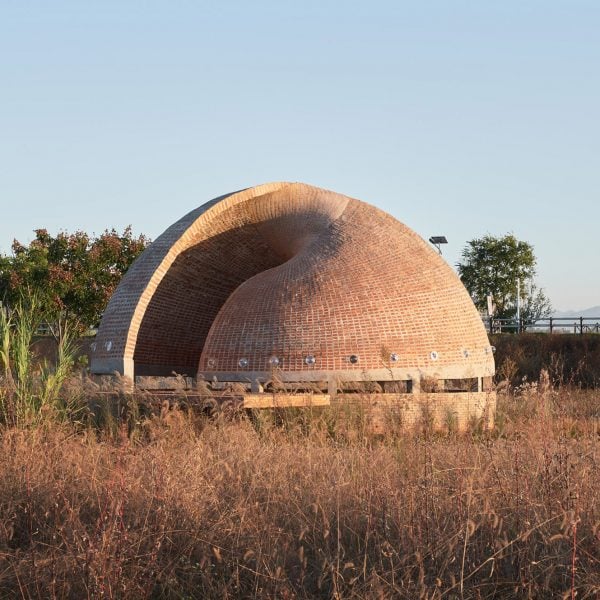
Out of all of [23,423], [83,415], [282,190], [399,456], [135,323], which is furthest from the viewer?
[282,190]

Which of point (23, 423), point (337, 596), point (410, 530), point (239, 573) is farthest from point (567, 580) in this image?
point (23, 423)

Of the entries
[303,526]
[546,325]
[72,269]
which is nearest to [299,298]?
[303,526]

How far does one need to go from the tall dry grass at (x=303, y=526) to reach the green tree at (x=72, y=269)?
2353 centimetres

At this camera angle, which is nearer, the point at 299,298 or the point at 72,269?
the point at 299,298

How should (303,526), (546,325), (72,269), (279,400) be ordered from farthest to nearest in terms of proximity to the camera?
(546,325)
(72,269)
(279,400)
(303,526)

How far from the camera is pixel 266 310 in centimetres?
1477

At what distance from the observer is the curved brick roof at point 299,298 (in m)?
14.3

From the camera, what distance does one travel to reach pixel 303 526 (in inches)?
227

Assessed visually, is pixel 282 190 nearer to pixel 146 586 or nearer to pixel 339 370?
pixel 339 370

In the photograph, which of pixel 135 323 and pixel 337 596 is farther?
pixel 135 323

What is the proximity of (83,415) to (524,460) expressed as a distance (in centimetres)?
584

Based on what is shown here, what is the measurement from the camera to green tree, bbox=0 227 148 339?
30.6m

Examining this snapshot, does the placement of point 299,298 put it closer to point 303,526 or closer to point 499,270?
point 303,526

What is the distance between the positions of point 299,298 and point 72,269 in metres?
18.4
